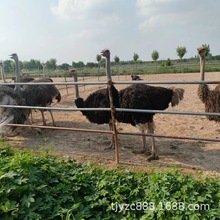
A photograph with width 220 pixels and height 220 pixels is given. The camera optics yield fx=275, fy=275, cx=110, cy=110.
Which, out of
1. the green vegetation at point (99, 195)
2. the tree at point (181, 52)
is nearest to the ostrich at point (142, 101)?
the green vegetation at point (99, 195)

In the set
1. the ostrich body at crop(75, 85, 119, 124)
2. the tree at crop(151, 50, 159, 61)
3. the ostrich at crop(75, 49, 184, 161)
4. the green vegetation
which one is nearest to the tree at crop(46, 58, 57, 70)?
the tree at crop(151, 50, 159, 61)

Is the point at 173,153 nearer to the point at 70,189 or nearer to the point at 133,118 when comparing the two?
the point at 133,118

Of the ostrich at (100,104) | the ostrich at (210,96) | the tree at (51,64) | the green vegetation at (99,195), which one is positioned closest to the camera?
the green vegetation at (99,195)

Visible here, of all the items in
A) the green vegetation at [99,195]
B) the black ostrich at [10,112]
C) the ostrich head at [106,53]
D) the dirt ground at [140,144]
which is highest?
the ostrich head at [106,53]

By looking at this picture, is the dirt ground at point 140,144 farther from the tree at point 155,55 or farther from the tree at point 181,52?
the tree at point 155,55

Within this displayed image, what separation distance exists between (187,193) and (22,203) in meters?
1.42

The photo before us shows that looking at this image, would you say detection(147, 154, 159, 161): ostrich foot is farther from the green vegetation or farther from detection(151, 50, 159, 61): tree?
detection(151, 50, 159, 61): tree

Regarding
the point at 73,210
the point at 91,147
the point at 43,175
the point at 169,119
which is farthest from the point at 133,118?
the point at 169,119

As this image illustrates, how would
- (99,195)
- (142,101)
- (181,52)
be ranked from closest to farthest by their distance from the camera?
(99,195)
(142,101)
(181,52)

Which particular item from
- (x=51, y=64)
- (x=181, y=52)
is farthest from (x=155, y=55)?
(x=51, y=64)

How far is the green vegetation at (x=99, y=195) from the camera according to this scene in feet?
7.39

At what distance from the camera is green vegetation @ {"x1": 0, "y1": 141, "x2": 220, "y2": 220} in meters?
2.25

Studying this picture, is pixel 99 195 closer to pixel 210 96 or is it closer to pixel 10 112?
pixel 210 96

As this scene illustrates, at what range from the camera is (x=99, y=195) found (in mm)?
2574
